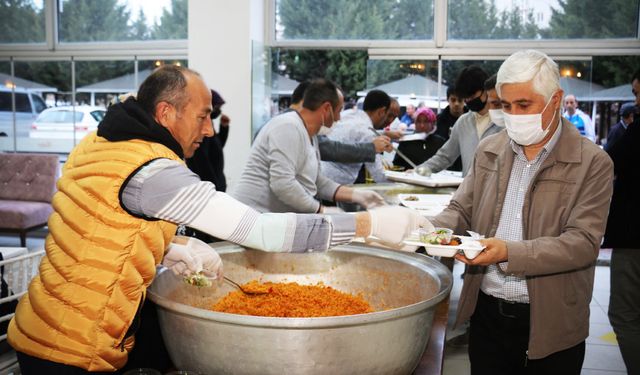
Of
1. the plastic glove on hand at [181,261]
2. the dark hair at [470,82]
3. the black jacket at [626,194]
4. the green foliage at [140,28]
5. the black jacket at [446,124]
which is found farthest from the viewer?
the green foliage at [140,28]

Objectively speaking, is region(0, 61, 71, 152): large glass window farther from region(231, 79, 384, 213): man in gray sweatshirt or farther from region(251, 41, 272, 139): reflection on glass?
region(231, 79, 384, 213): man in gray sweatshirt

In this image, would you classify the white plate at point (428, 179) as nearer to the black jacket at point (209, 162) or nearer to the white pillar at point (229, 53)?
the black jacket at point (209, 162)

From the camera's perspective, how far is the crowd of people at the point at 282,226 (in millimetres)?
1280

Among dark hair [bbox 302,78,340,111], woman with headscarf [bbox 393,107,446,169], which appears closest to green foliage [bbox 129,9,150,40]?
woman with headscarf [bbox 393,107,446,169]

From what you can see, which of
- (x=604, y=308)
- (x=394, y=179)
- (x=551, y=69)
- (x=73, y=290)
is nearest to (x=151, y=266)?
(x=73, y=290)

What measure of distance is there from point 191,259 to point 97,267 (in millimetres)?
271

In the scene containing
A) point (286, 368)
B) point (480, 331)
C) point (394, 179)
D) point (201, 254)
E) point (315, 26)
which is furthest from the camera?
point (315, 26)

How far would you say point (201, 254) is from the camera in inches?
61.9

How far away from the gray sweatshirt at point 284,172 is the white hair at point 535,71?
132 cm

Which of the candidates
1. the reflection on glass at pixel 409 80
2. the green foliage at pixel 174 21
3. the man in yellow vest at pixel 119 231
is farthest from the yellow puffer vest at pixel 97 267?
the green foliage at pixel 174 21

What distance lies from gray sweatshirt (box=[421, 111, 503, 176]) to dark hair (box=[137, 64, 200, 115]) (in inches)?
89.6

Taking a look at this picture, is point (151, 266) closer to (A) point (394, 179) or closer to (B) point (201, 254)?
(B) point (201, 254)

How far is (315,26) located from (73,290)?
5.83 meters

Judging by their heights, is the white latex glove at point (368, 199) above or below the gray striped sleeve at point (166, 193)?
below
